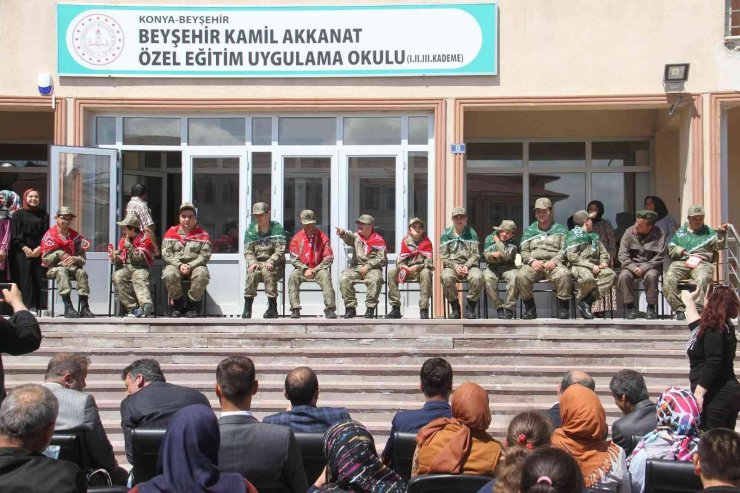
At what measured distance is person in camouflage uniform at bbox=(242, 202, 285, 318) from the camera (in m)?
11.3

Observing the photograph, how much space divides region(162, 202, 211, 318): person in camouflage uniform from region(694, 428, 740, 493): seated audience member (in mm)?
8435

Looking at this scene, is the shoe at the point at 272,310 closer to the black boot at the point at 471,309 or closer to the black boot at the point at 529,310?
the black boot at the point at 471,309

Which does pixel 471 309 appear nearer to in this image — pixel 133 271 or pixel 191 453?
pixel 133 271

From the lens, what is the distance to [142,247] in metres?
11.6

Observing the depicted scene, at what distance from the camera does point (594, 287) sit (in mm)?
11117

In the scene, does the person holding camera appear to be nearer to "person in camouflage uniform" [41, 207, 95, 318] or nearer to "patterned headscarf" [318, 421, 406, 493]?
"patterned headscarf" [318, 421, 406, 493]

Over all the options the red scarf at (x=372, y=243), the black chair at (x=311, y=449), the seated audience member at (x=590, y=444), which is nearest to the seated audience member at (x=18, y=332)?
the black chair at (x=311, y=449)

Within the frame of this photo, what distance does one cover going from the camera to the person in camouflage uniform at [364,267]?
36.9ft

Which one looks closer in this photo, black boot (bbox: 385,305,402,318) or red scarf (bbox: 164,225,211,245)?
black boot (bbox: 385,305,402,318)

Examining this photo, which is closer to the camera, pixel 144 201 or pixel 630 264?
pixel 630 264

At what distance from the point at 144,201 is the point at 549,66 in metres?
5.65

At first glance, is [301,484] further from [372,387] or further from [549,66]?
[549,66]

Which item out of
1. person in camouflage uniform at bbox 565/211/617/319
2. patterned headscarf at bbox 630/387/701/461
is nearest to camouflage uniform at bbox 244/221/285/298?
person in camouflage uniform at bbox 565/211/617/319

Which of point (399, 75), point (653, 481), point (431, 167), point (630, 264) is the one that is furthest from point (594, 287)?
point (653, 481)
